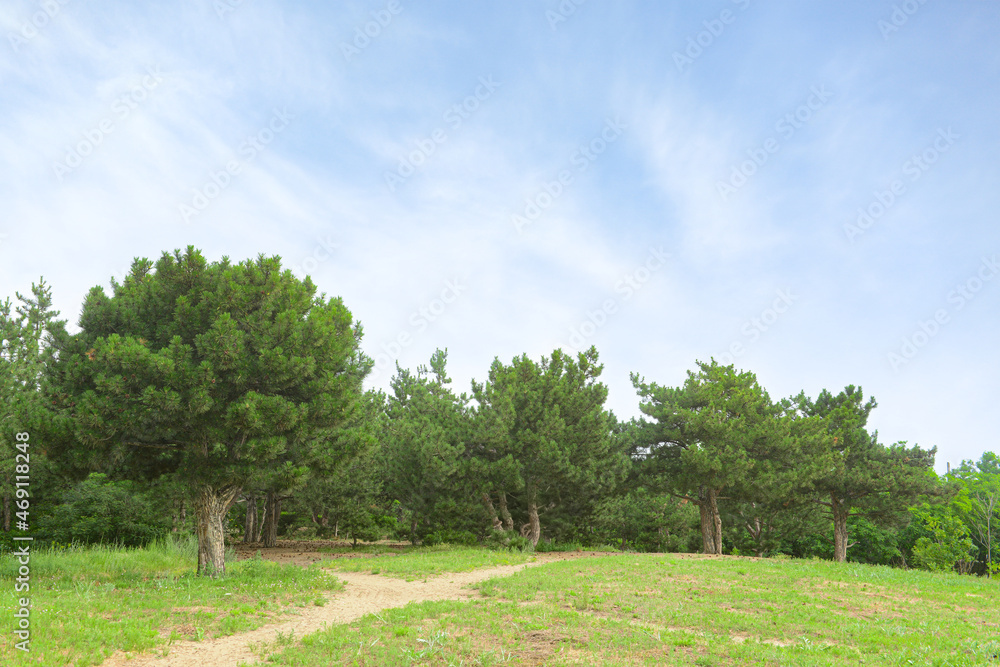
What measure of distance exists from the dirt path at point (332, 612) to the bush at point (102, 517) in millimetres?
9105

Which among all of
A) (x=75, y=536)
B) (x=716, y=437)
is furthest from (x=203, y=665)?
(x=716, y=437)

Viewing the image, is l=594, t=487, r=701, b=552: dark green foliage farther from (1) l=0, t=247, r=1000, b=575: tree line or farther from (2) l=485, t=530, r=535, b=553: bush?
(2) l=485, t=530, r=535, b=553: bush

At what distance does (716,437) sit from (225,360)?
22862 mm

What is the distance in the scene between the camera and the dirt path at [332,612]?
7375mm

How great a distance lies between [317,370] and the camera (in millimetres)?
14414

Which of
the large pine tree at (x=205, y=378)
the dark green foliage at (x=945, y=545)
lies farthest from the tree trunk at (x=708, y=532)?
the large pine tree at (x=205, y=378)

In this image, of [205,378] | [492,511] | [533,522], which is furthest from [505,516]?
[205,378]

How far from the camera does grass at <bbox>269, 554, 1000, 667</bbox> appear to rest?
771 cm

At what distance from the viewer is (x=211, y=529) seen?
47.1 ft

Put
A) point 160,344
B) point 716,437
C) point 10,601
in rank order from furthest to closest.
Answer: point 716,437
point 160,344
point 10,601

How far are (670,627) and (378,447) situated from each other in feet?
38.5

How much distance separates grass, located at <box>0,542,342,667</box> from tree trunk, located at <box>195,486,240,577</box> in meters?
0.42

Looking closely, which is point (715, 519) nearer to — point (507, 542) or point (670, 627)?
point (507, 542)

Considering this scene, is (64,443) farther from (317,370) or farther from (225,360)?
(317,370)
